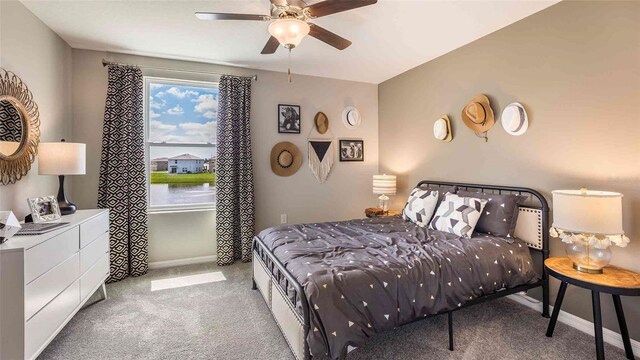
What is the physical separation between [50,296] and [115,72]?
2535 millimetres

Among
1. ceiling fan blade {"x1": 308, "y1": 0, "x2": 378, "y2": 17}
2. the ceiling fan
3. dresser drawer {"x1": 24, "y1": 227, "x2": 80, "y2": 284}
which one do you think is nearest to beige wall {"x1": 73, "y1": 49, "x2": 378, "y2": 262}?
dresser drawer {"x1": 24, "y1": 227, "x2": 80, "y2": 284}

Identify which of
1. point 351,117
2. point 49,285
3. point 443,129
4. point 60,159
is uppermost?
point 351,117

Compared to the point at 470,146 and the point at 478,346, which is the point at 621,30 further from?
the point at 478,346

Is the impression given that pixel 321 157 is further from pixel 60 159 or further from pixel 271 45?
pixel 60 159

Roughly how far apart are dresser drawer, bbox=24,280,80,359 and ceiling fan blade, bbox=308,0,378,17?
258 centimetres

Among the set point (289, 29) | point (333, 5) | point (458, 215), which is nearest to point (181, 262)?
point (289, 29)

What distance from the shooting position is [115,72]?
338 cm

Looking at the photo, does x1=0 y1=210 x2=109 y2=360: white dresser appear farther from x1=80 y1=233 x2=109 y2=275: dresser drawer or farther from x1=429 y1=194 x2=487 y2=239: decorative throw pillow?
x1=429 y1=194 x2=487 y2=239: decorative throw pillow

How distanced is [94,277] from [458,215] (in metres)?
3.31

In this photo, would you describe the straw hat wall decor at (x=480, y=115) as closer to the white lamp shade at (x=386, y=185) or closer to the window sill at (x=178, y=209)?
the white lamp shade at (x=386, y=185)

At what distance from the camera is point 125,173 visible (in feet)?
11.2

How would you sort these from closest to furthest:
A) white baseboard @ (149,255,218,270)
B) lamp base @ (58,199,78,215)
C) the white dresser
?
the white dresser → lamp base @ (58,199,78,215) → white baseboard @ (149,255,218,270)

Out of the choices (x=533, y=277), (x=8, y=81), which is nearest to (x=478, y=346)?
(x=533, y=277)

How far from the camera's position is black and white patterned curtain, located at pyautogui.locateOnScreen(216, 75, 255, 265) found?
12.6 ft
